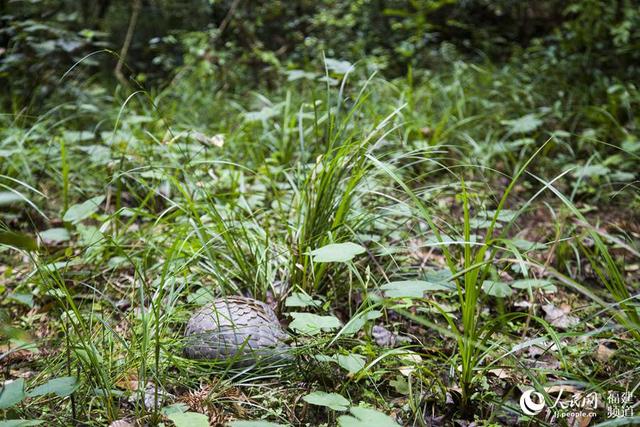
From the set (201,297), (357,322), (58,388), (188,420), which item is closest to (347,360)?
(357,322)

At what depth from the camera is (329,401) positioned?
1.10m

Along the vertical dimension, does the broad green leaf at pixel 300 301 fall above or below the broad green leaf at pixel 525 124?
above

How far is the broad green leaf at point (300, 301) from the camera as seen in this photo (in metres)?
1.37

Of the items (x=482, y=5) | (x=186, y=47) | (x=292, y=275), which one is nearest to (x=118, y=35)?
(x=186, y=47)

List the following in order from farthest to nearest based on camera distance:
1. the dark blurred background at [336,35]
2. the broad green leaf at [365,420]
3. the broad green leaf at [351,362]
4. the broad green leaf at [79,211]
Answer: the dark blurred background at [336,35], the broad green leaf at [79,211], the broad green leaf at [351,362], the broad green leaf at [365,420]

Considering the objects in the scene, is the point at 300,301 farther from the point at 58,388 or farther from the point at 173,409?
the point at 58,388

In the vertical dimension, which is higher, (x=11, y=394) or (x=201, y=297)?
(x=11, y=394)

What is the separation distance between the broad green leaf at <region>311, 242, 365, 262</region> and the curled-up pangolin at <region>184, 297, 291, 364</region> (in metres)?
0.27

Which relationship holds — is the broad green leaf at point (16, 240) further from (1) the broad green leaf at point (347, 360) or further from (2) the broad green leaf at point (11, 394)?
(1) the broad green leaf at point (347, 360)

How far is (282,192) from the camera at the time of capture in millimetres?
2158

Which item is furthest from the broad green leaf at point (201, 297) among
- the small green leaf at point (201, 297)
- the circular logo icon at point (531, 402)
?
the circular logo icon at point (531, 402)

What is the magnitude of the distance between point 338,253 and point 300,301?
0.21m

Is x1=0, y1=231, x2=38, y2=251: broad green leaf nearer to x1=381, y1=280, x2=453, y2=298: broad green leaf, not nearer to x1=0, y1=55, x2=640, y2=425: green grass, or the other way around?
x1=0, y1=55, x2=640, y2=425: green grass

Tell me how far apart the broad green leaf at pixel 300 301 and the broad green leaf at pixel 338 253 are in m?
0.16
